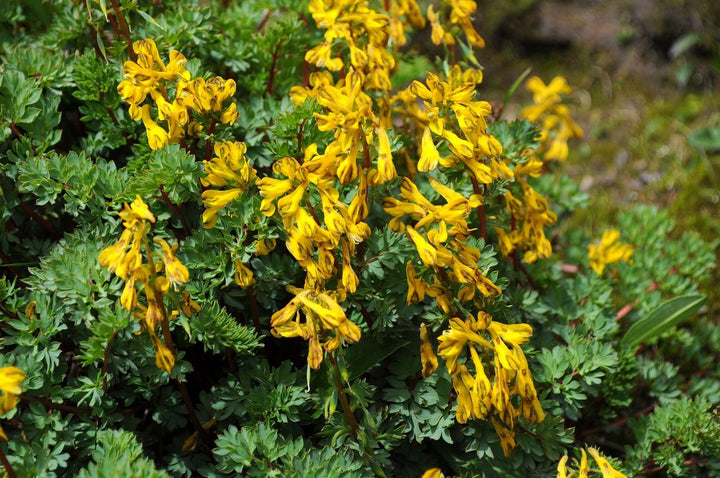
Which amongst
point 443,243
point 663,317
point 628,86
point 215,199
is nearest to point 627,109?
point 628,86

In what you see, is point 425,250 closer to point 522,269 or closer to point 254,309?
point 254,309

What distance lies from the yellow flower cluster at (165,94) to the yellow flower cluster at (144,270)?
0.30 meters

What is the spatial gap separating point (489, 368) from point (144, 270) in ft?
2.88

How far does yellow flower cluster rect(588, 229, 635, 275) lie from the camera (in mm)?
2484

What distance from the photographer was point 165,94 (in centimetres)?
185

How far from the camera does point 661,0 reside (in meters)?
4.42

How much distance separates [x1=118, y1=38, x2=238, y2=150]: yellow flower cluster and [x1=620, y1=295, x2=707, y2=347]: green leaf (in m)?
1.50

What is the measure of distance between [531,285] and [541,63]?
2545mm

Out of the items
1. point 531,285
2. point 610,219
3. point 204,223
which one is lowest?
point 610,219

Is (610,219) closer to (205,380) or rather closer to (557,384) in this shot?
(557,384)

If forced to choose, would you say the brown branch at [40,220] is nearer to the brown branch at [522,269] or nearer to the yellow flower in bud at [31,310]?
the yellow flower in bud at [31,310]

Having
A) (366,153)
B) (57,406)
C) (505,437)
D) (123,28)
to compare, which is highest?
(123,28)

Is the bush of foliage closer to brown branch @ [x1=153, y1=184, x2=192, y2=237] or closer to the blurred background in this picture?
brown branch @ [x1=153, y1=184, x2=192, y2=237]

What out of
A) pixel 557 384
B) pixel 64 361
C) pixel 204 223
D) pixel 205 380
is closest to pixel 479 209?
pixel 557 384
